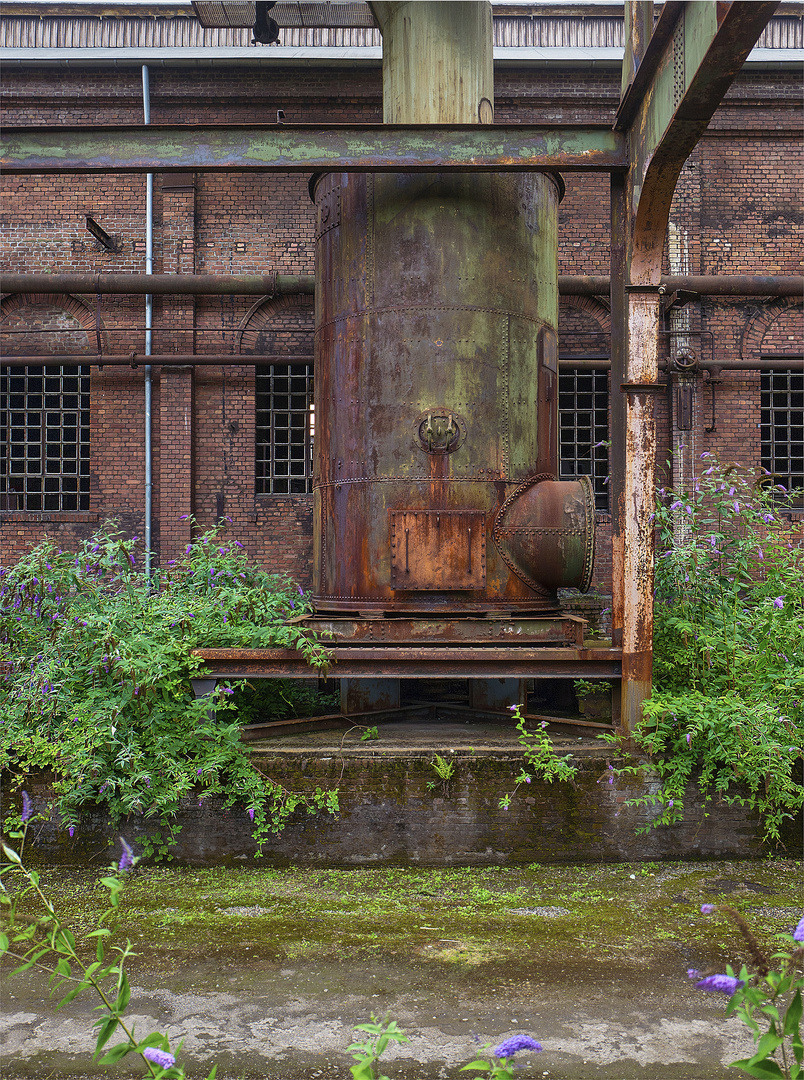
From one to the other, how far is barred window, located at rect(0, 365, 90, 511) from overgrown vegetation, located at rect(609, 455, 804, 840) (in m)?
8.76

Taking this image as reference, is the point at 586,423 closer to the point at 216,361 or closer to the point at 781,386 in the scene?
the point at 781,386

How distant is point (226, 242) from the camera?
11.5 metres

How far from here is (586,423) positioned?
1181 centimetres

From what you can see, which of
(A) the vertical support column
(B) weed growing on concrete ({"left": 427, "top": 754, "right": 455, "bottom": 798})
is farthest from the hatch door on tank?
(B) weed growing on concrete ({"left": 427, "top": 754, "right": 455, "bottom": 798})

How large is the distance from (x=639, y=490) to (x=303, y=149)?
331 cm

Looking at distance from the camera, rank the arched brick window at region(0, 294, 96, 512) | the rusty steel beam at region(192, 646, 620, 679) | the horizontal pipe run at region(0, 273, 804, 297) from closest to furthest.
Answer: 1. the rusty steel beam at region(192, 646, 620, 679)
2. the horizontal pipe run at region(0, 273, 804, 297)
3. the arched brick window at region(0, 294, 96, 512)

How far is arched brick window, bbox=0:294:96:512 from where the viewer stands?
37.8ft

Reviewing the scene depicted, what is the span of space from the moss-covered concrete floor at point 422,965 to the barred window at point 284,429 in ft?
23.5

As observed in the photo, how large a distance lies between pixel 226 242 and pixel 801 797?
10.3 m

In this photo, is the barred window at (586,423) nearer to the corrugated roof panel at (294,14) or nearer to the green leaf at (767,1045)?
the corrugated roof panel at (294,14)

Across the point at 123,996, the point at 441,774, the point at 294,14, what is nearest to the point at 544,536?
the point at 441,774

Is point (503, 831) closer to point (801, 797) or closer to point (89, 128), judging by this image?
point (801, 797)

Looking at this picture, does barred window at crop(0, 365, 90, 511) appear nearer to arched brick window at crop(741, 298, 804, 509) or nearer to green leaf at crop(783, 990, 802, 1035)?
arched brick window at crop(741, 298, 804, 509)

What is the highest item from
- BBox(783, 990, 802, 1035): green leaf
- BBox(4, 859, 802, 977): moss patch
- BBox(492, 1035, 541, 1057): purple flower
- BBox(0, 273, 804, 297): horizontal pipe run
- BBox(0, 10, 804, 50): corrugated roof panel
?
BBox(0, 10, 804, 50): corrugated roof panel
